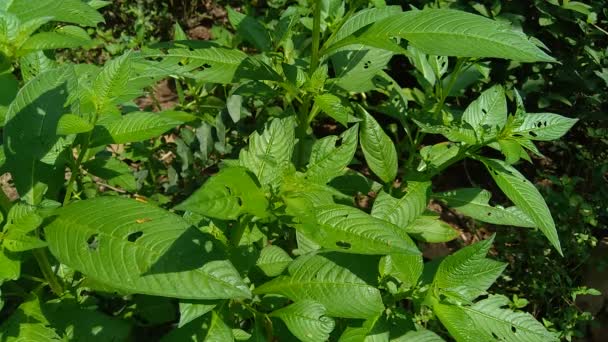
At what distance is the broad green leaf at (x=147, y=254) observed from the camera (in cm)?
127

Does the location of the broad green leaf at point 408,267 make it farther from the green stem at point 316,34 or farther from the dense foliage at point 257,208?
the green stem at point 316,34

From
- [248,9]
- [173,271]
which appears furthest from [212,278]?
[248,9]

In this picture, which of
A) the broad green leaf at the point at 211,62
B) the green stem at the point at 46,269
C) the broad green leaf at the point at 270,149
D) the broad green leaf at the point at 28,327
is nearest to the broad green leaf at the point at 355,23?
the broad green leaf at the point at 211,62

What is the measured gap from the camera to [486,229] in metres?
3.48

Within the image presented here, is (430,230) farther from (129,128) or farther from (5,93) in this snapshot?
(5,93)

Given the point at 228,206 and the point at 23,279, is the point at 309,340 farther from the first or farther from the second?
the point at 23,279

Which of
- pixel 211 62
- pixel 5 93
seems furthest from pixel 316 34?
pixel 5 93

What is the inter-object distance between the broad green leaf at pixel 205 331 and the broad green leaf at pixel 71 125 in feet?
Answer: 1.97

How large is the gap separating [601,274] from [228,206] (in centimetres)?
253

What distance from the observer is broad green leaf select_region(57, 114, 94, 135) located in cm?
149

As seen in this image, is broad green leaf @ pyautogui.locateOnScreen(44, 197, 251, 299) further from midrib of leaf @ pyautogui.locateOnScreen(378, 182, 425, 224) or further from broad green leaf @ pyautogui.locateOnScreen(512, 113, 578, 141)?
broad green leaf @ pyautogui.locateOnScreen(512, 113, 578, 141)

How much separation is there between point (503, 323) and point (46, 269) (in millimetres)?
1345

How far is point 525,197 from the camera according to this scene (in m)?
1.87

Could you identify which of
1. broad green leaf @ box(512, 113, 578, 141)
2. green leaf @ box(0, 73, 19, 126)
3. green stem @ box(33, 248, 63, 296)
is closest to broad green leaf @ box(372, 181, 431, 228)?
broad green leaf @ box(512, 113, 578, 141)
